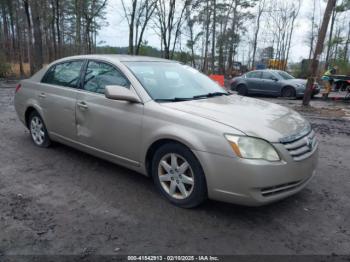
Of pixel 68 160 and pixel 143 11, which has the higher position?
pixel 143 11

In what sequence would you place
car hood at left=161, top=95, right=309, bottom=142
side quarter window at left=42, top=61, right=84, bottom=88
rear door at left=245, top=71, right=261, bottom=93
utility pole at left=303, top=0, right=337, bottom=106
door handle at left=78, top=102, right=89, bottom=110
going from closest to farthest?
car hood at left=161, top=95, right=309, bottom=142 → door handle at left=78, top=102, right=89, bottom=110 → side quarter window at left=42, top=61, right=84, bottom=88 → utility pole at left=303, top=0, right=337, bottom=106 → rear door at left=245, top=71, right=261, bottom=93

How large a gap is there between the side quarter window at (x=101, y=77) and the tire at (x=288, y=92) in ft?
43.1

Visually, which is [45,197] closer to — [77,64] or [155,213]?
[155,213]

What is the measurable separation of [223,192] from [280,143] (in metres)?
0.72

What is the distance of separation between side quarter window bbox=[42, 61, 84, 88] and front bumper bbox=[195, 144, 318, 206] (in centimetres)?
248

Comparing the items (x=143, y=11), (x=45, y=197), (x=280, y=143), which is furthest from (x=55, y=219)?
(x=143, y=11)

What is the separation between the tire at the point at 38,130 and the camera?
16.7ft

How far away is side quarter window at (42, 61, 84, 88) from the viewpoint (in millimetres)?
4498

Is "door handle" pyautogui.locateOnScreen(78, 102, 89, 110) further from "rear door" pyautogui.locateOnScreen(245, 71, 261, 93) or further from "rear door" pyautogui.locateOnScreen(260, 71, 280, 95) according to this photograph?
"rear door" pyautogui.locateOnScreen(245, 71, 261, 93)

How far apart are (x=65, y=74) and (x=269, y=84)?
13.4 metres

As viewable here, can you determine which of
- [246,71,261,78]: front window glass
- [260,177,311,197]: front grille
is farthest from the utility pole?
[260,177,311,197]: front grille

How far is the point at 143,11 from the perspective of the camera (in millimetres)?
25484

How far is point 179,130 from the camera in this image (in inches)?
124

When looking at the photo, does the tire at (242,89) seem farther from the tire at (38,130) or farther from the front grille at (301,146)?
the front grille at (301,146)
